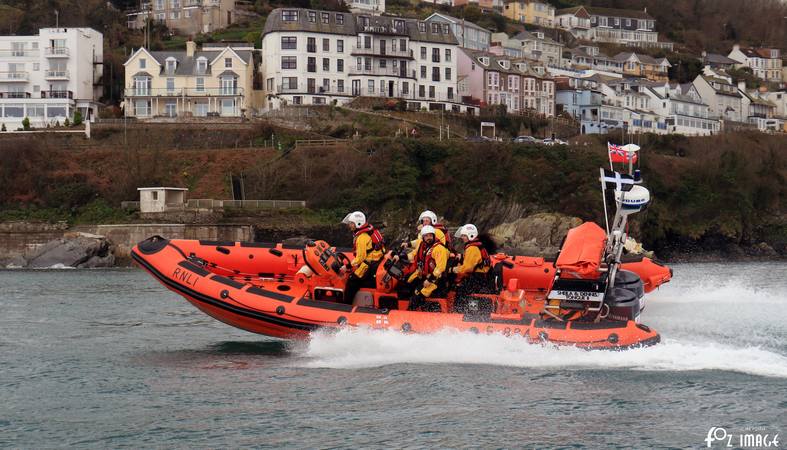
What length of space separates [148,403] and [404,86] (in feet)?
178

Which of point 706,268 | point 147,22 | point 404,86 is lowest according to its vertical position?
point 706,268

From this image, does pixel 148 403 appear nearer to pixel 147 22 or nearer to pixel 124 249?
pixel 124 249

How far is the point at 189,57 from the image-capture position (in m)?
66.9

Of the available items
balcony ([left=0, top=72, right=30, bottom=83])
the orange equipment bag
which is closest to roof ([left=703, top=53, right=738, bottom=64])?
balcony ([left=0, top=72, right=30, bottom=83])

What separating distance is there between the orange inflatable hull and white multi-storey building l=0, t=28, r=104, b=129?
161ft

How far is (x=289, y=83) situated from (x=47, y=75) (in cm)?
1473

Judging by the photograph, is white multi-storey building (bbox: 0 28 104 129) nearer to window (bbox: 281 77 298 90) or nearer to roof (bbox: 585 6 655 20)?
window (bbox: 281 77 298 90)

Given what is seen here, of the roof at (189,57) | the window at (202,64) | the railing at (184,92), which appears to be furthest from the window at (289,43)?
the window at (202,64)

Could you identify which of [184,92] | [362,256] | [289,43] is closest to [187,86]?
[184,92]

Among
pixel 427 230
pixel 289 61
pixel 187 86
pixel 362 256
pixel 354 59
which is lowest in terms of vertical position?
pixel 362 256

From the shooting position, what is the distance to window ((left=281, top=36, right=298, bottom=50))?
65250mm

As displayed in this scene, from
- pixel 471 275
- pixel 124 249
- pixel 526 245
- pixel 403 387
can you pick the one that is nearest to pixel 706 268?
pixel 526 245

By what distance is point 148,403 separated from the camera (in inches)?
605

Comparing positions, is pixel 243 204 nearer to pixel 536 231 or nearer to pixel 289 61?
pixel 536 231
